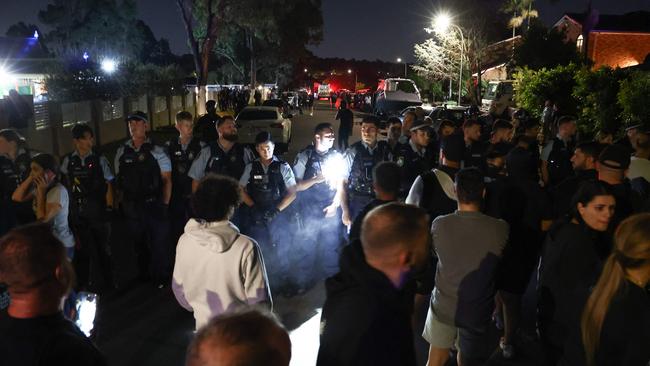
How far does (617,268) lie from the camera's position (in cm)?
261

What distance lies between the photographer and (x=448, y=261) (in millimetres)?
3555

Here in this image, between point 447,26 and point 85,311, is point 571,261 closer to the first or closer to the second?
point 85,311

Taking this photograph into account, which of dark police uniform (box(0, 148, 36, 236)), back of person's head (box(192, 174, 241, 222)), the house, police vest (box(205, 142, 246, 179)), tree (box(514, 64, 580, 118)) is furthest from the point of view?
the house

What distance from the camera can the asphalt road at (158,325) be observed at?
15.3 ft

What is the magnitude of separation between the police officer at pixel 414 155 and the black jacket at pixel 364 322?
393cm

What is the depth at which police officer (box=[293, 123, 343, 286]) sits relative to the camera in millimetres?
5996

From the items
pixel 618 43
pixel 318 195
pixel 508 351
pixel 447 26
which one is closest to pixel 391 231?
pixel 508 351

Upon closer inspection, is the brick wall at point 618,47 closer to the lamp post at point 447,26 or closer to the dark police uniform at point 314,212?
the lamp post at point 447,26

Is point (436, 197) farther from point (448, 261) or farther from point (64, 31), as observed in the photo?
point (64, 31)

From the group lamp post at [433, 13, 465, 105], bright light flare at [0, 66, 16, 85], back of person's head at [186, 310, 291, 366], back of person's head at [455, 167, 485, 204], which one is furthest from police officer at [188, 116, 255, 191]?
bright light flare at [0, 66, 16, 85]

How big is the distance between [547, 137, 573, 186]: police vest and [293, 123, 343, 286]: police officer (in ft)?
9.09

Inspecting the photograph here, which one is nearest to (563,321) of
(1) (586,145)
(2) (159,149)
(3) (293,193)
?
(1) (586,145)

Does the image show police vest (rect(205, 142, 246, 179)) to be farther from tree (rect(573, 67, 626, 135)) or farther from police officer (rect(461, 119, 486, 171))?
tree (rect(573, 67, 626, 135))

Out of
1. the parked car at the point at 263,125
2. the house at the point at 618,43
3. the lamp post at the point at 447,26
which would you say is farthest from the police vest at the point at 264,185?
the house at the point at 618,43
